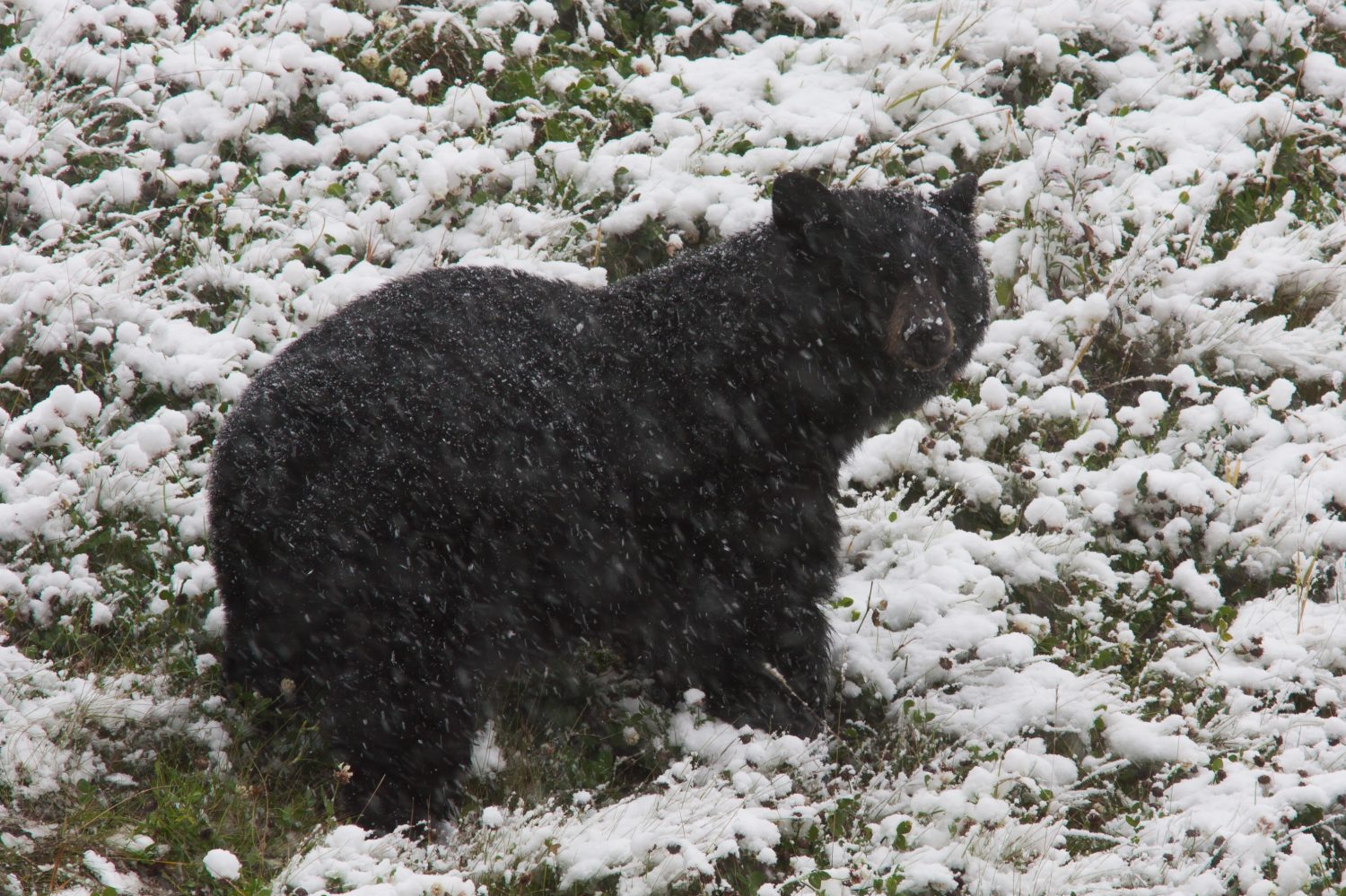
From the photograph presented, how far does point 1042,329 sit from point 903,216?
1.83 m

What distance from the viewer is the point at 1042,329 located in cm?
577

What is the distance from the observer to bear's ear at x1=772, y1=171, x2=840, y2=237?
13.5 feet

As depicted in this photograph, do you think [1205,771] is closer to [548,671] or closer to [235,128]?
[548,671]

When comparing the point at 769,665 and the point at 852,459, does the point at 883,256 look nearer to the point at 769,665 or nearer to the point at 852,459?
the point at 852,459

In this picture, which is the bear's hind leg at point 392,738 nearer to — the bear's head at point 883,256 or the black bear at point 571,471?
the black bear at point 571,471

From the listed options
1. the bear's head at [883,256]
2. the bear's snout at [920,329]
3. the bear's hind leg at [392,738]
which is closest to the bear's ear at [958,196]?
the bear's head at [883,256]

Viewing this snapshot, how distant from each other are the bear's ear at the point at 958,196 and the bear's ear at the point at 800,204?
585mm

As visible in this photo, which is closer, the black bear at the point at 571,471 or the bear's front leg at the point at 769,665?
the black bear at the point at 571,471

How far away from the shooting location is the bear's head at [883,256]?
4078 millimetres

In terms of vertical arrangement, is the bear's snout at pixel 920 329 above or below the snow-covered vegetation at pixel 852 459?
above

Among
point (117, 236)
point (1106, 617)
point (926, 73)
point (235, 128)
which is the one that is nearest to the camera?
point (1106, 617)

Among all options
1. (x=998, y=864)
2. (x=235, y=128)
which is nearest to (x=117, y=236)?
(x=235, y=128)

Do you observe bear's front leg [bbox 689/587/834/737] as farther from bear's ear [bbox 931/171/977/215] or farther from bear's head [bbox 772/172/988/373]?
bear's ear [bbox 931/171/977/215]

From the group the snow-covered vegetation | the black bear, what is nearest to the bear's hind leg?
the black bear
